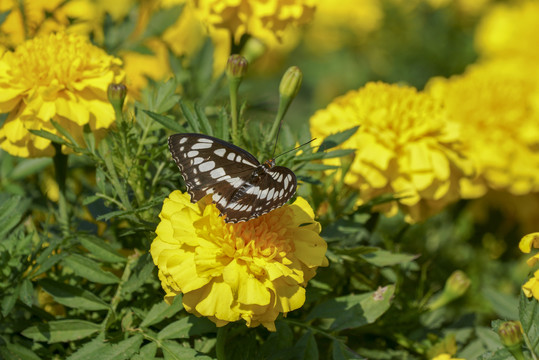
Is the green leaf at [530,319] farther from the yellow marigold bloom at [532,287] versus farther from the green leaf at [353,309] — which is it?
the green leaf at [353,309]

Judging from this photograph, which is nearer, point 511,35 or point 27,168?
point 27,168

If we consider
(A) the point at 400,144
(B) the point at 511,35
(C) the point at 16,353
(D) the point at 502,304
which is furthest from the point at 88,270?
(B) the point at 511,35

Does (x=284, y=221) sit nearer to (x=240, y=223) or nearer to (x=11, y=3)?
(x=240, y=223)

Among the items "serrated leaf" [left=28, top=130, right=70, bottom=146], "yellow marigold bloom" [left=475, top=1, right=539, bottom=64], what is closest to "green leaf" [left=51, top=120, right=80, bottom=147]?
"serrated leaf" [left=28, top=130, right=70, bottom=146]

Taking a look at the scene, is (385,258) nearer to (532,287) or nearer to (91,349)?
(532,287)

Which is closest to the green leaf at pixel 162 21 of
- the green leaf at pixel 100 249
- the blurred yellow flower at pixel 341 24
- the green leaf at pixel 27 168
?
the green leaf at pixel 27 168

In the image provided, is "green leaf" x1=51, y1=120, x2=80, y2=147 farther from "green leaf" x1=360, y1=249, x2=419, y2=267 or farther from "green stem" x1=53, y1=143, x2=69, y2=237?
"green leaf" x1=360, y1=249, x2=419, y2=267

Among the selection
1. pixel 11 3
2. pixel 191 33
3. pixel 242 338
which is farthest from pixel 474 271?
pixel 191 33
